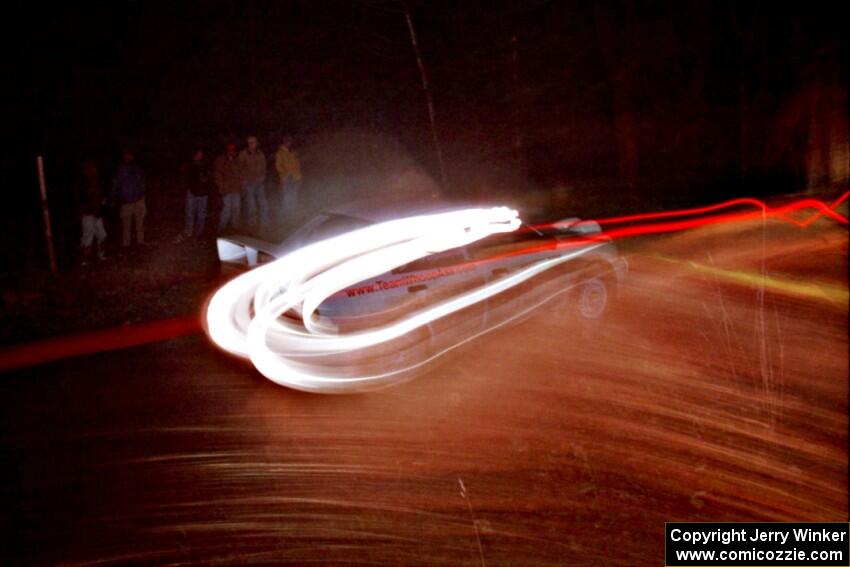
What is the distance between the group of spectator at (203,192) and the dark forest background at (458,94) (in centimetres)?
48

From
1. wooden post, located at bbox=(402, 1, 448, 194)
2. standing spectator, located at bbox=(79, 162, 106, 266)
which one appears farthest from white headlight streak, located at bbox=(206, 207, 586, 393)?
wooden post, located at bbox=(402, 1, 448, 194)

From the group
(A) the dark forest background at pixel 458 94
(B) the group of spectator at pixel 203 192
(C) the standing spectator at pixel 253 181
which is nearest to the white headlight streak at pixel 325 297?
(B) the group of spectator at pixel 203 192

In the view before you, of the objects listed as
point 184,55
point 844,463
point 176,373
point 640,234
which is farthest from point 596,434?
point 184,55

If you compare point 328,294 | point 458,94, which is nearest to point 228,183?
point 458,94

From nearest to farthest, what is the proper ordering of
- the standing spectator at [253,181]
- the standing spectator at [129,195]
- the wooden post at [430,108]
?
the standing spectator at [129,195]
the standing spectator at [253,181]
the wooden post at [430,108]

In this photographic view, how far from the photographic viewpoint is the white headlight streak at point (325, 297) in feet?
23.6

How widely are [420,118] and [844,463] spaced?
16.2 meters

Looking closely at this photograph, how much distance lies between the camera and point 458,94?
Answer: 21281 millimetres

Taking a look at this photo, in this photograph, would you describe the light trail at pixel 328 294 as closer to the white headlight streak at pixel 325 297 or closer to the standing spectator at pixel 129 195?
the white headlight streak at pixel 325 297

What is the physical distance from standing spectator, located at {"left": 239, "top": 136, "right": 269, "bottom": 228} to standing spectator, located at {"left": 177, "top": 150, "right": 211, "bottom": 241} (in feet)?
2.50

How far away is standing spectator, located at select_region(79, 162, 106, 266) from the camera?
13.2 metres

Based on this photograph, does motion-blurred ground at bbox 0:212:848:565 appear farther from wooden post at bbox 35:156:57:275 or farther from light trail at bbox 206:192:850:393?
wooden post at bbox 35:156:57:275

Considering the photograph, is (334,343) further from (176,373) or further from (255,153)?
(255,153)

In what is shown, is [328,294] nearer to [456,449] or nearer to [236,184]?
[456,449]
